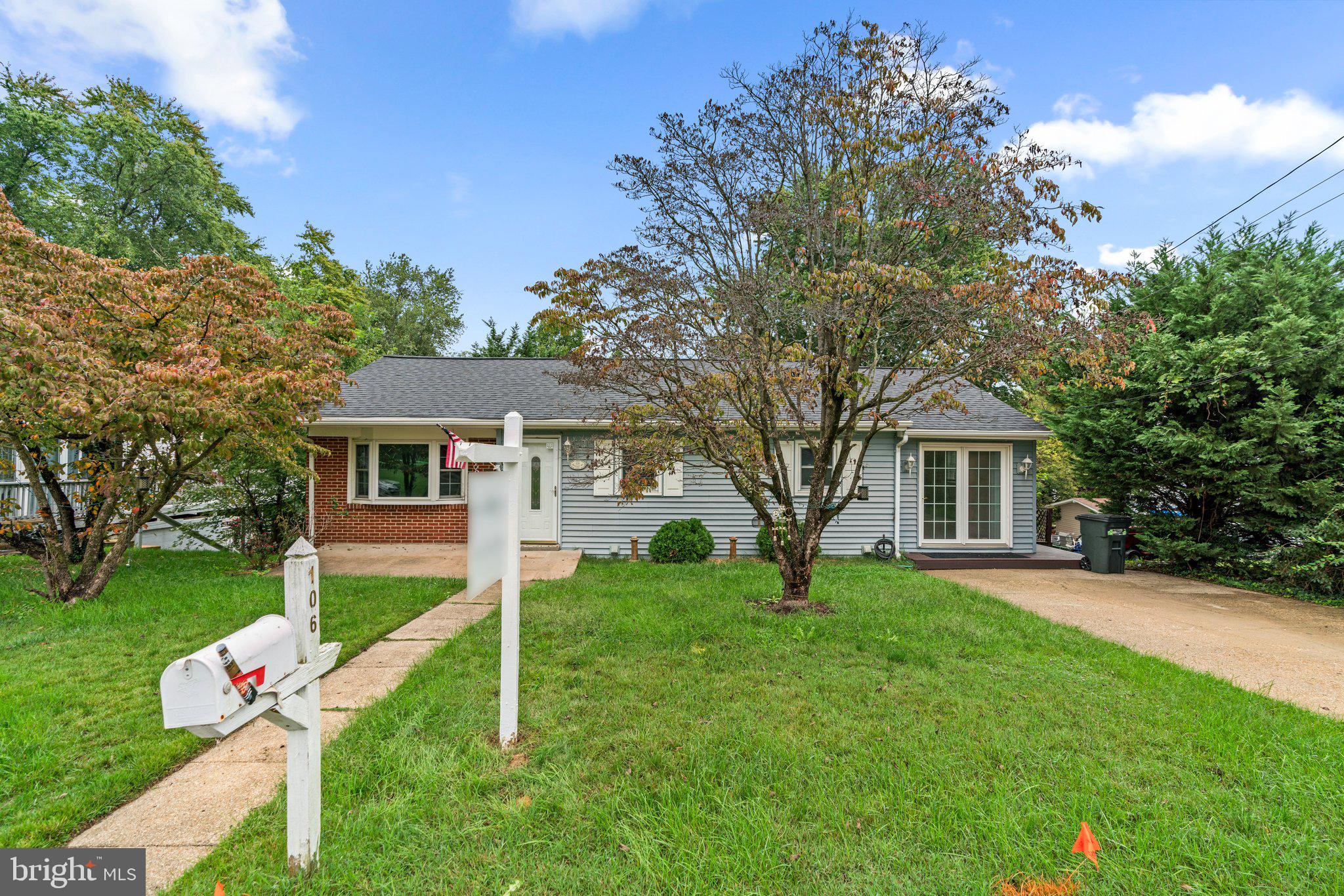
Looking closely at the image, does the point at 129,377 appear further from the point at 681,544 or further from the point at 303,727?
the point at 681,544

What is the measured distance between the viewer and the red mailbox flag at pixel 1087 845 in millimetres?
2025

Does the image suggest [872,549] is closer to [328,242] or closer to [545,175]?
[545,175]

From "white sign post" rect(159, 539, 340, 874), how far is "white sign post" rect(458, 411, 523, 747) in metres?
0.62

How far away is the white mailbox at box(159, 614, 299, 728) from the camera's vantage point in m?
1.38

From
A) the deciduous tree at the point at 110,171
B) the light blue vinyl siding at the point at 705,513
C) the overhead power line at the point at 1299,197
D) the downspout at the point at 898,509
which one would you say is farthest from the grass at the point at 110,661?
the deciduous tree at the point at 110,171

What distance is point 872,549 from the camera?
1005 cm

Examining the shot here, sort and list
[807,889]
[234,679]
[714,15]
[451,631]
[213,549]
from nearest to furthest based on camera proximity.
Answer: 1. [234,679]
2. [807,889]
3. [451,631]
4. [714,15]
5. [213,549]

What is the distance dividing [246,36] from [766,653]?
13.0 meters

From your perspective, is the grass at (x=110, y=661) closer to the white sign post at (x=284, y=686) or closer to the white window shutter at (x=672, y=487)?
the white sign post at (x=284, y=686)

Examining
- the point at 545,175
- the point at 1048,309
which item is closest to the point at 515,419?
the point at 1048,309

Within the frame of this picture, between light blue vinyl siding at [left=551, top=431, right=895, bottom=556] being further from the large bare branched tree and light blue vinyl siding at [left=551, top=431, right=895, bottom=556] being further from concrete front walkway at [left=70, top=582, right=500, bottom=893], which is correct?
concrete front walkway at [left=70, top=582, right=500, bottom=893]

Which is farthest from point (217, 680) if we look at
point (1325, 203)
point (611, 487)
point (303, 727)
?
point (1325, 203)

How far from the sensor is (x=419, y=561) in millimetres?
8828

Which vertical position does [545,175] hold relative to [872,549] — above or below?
above
